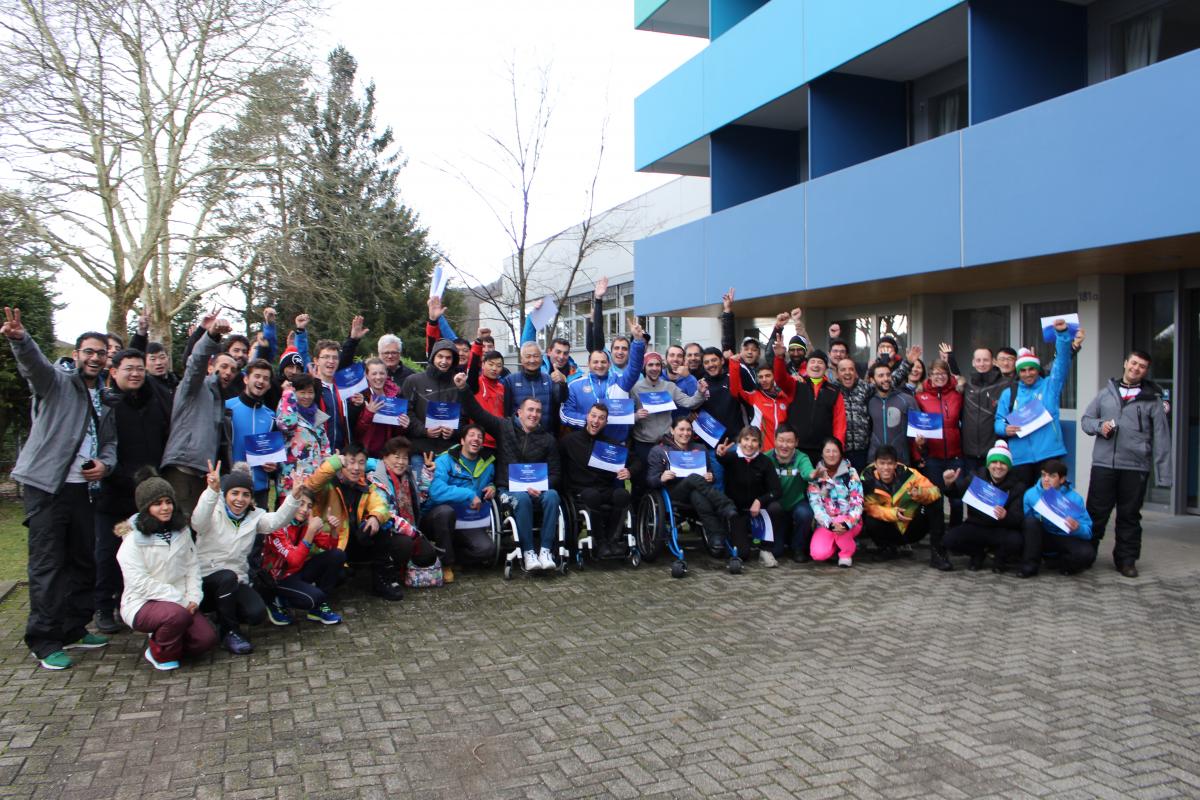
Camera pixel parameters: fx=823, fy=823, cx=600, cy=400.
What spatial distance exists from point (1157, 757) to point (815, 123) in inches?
455

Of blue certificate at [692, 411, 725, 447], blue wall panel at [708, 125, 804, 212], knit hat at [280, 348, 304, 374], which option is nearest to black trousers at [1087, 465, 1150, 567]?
blue certificate at [692, 411, 725, 447]

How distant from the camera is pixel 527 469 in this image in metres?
7.41

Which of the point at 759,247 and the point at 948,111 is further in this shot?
the point at 759,247

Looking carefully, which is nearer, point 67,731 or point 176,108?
point 67,731

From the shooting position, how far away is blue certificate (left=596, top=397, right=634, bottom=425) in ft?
25.8

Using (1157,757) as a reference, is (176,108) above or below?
above

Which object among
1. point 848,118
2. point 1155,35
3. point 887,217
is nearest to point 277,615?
point 887,217

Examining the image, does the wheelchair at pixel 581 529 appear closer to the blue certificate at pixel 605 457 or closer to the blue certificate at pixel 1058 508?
the blue certificate at pixel 605 457

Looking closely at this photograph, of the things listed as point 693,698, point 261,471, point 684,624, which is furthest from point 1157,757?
point 261,471

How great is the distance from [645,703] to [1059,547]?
4842mm

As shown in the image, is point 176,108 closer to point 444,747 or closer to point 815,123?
point 815,123

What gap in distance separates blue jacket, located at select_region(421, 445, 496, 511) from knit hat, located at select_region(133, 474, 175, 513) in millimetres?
2506

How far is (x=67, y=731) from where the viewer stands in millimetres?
4156

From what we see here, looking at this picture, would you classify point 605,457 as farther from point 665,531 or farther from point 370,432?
point 370,432
